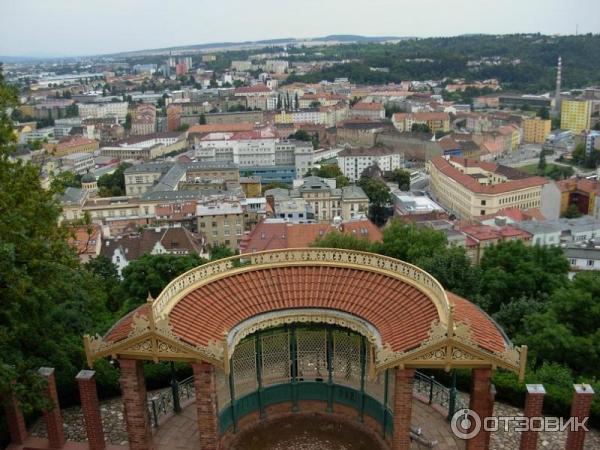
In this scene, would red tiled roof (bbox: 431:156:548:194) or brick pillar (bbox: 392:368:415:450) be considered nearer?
brick pillar (bbox: 392:368:415:450)

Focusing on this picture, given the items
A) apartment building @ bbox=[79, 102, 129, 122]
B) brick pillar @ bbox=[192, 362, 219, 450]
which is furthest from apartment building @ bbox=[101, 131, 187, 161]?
brick pillar @ bbox=[192, 362, 219, 450]

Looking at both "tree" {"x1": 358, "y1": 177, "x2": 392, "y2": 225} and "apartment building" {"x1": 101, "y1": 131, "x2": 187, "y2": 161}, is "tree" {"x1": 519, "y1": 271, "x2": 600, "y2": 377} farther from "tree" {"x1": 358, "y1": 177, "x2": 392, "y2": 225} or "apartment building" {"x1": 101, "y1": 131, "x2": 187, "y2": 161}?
"apartment building" {"x1": 101, "y1": 131, "x2": 187, "y2": 161}

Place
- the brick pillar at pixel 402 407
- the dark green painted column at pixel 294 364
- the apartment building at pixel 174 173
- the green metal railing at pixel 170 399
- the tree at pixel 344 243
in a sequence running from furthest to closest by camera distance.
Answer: the apartment building at pixel 174 173
the tree at pixel 344 243
the dark green painted column at pixel 294 364
the green metal railing at pixel 170 399
the brick pillar at pixel 402 407

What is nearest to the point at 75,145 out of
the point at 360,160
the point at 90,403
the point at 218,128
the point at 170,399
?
the point at 218,128

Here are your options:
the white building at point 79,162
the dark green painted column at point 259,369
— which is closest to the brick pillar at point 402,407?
the dark green painted column at point 259,369

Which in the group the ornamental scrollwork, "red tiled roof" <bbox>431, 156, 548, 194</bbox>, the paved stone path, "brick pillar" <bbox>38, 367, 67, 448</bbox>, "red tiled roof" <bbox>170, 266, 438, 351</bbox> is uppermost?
"red tiled roof" <bbox>170, 266, 438, 351</bbox>

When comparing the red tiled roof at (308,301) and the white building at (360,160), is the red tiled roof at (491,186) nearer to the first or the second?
the white building at (360,160)

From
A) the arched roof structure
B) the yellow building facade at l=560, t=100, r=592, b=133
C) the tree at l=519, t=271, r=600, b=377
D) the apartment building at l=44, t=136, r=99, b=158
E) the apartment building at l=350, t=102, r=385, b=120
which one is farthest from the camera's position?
the apartment building at l=350, t=102, r=385, b=120
